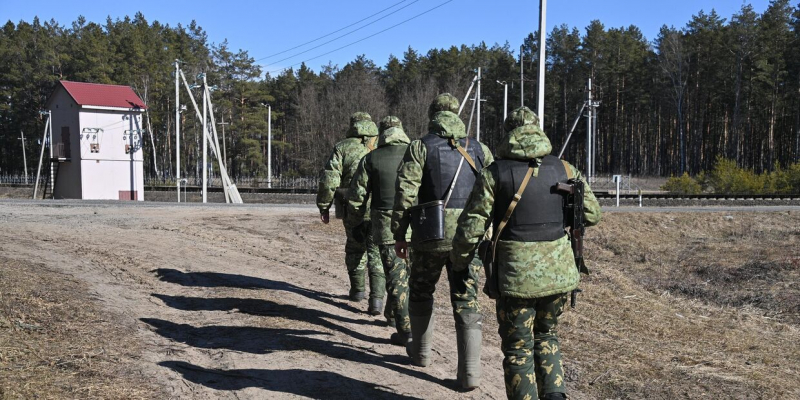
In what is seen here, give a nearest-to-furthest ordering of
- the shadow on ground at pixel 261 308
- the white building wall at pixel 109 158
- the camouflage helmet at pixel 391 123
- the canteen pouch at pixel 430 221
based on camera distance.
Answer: the canteen pouch at pixel 430 221
the camouflage helmet at pixel 391 123
the shadow on ground at pixel 261 308
the white building wall at pixel 109 158

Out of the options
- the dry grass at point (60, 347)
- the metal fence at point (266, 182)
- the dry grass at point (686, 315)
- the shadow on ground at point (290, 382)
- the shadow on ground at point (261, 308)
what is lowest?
the dry grass at point (686, 315)

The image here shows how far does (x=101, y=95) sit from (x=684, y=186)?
1522 inches

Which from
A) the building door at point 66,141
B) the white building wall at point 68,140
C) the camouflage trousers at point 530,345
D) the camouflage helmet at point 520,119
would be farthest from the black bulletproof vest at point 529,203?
the building door at point 66,141

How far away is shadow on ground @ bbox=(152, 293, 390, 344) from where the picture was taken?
740cm

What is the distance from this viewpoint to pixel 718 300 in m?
13.0

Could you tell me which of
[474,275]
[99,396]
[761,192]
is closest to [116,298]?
[99,396]

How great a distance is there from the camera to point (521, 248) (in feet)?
14.1

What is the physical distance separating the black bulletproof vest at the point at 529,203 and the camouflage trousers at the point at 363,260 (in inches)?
112

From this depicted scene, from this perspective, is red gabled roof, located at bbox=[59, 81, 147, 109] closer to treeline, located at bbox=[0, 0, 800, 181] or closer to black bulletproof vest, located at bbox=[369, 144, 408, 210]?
treeline, located at bbox=[0, 0, 800, 181]

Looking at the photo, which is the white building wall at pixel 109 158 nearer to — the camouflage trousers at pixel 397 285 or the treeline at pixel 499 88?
the treeline at pixel 499 88

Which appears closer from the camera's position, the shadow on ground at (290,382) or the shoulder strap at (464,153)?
the shadow on ground at (290,382)

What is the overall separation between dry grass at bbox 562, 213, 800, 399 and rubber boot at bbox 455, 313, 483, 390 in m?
1.14

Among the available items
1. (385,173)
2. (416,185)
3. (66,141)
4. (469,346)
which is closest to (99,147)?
(66,141)

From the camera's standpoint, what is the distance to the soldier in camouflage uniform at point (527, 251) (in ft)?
14.0
